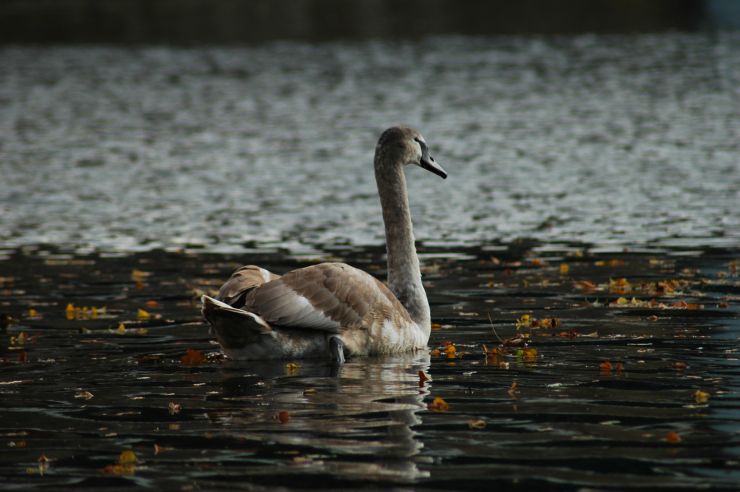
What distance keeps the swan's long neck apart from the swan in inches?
0.4

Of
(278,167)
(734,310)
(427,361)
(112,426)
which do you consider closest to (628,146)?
(278,167)

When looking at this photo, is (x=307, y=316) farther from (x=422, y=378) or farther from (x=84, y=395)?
(x=84, y=395)

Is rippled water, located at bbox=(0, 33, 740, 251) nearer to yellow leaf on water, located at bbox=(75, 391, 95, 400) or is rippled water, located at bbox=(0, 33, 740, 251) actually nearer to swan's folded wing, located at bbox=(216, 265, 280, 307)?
swan's folded wing, located at bbox=(216, 265, 280, 307)

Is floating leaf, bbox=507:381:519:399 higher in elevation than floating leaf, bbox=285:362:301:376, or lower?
lower

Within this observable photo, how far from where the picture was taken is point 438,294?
18.5 metres

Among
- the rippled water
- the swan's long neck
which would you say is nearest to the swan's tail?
the swan's long neck

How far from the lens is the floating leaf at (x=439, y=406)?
1173 centimetres

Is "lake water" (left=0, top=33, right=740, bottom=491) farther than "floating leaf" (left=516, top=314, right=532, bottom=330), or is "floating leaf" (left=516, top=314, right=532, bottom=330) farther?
"floating leaf" (left=516, top=314, right=532, bottom=330)

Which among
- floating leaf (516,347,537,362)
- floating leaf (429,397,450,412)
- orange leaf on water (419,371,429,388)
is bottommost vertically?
floating leaf (429,397,450,412)

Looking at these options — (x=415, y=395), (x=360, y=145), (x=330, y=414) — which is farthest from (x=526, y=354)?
(x=360, y=145)

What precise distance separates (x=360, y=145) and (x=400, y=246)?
25.3m

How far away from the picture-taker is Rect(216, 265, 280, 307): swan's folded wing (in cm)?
1413

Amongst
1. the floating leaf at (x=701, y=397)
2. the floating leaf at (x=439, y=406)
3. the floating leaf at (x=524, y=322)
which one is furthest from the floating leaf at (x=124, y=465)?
the floating leaf at (x=524, y=322)

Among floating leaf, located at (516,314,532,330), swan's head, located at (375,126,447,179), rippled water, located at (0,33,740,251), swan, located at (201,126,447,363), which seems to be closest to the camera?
swan, located at (201,126,447,363)
